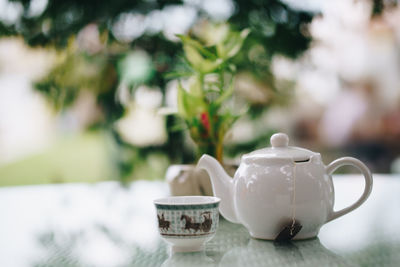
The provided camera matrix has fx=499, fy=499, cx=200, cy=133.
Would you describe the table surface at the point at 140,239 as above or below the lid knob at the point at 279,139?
below

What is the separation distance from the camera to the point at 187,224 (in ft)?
2.26

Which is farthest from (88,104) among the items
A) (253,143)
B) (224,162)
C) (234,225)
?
(234,225)

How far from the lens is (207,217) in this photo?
69cm

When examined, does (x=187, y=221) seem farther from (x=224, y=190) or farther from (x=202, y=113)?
(x=202, y=113)

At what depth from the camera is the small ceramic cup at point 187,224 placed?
0.68 metres

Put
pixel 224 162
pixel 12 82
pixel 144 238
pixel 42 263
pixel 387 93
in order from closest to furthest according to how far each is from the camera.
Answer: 1. pixel 42 263
2. pixel 144 238
3. pixel 224 162
4. pixel 12 82
5. pixel 387 93

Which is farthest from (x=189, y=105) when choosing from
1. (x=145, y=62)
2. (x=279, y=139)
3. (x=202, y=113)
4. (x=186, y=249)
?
(x=145, y=62)

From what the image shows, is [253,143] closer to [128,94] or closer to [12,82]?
[128,94]

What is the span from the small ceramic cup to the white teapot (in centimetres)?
8

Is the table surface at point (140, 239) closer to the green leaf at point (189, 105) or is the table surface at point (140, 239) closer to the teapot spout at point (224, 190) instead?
the teapot spout at point (224, 190)

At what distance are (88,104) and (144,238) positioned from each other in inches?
43.2

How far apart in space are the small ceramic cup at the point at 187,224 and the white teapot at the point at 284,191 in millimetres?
76

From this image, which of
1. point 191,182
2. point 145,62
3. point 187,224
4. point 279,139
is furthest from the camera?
Answer: point 145,62

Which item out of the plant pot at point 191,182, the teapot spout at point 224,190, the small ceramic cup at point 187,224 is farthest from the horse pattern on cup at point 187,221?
the plant pot at point 191,182
